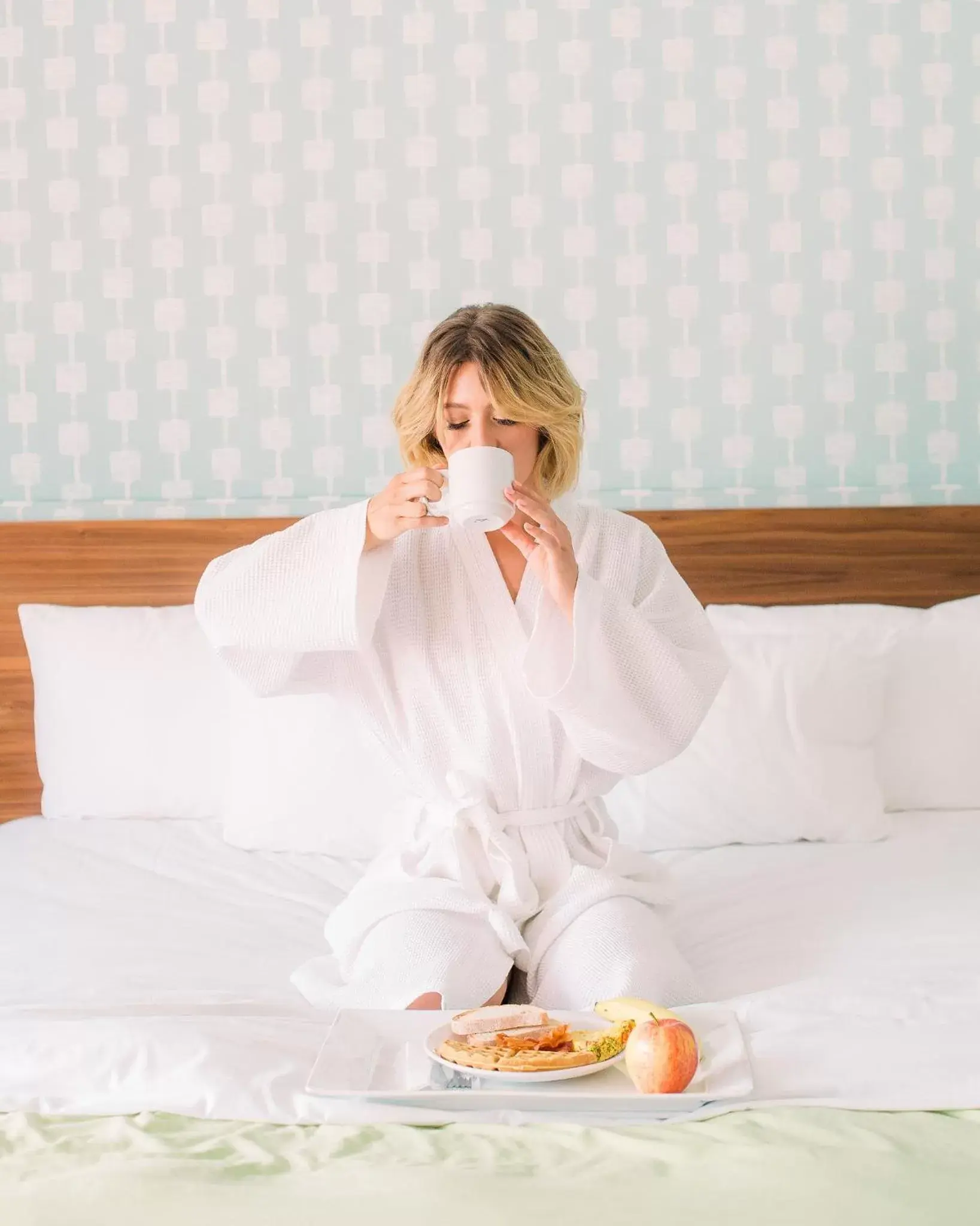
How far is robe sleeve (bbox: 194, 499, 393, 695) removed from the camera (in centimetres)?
162

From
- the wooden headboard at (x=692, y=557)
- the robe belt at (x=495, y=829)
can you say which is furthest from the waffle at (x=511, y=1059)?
the wooden headboard at (x=692, y=557)

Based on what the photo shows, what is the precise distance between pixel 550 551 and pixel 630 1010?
1.82 feet

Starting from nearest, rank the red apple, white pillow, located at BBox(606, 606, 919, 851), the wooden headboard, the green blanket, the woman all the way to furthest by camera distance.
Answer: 1. the green blanket
2. the red apple
3. the woman
4. white pillow, located at BBox(606, 606, 919, 851)
5. the wooden headboard

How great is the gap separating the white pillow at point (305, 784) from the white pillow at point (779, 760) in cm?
44

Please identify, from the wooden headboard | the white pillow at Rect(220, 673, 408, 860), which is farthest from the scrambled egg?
the wooden headboard

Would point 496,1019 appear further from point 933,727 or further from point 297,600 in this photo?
point 933,727

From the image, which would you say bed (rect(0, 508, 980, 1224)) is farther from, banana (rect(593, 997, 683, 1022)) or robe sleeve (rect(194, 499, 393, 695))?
robe sleeve (rect(194, 499, 393, 695))

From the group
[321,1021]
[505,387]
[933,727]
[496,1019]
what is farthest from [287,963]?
[933,727]

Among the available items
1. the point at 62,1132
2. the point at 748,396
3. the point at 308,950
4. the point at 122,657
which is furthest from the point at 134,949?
the point at 748,396

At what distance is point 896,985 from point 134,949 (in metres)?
0.96

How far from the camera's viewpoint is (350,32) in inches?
104

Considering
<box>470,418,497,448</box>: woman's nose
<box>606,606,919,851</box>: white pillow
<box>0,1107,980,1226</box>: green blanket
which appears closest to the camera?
<box>0,1107,980,1226</box>: green blanket

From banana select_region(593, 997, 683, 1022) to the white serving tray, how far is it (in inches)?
0.6

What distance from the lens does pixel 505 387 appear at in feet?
5.47
